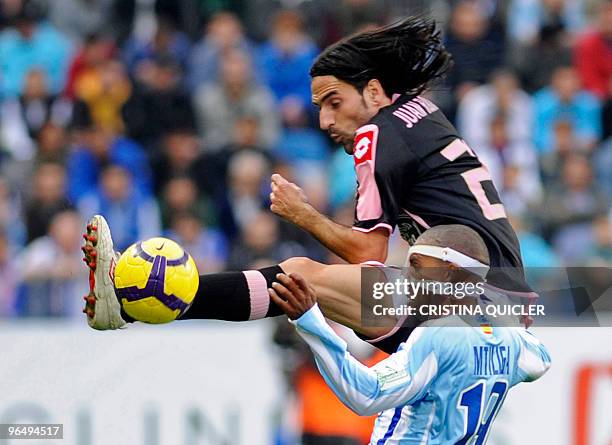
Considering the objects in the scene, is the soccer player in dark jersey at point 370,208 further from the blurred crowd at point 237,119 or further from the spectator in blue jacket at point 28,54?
the spectator in blue jacket at point 28,54

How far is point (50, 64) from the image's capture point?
1317 cm

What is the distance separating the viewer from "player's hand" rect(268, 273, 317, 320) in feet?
18.0

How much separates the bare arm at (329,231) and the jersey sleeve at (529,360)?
80 centimetres

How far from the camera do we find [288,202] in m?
6.71

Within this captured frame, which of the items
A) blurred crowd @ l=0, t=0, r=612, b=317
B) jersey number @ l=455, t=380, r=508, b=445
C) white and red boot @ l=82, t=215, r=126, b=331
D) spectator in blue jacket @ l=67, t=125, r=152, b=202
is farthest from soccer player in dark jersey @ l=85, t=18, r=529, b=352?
spectator in blue jacket @ l=67, t=125, r=152, b=202

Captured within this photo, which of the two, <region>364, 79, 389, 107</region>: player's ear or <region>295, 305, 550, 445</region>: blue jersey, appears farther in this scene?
<region>364, 79, 389, 107</region>: player's ear

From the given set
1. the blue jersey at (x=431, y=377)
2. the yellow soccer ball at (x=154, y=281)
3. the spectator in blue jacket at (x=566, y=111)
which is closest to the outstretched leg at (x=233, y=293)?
the yellow soccer ball at (x=154, y=281)

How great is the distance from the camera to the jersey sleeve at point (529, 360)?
20.2ft

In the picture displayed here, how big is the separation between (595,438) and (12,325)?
3896mm

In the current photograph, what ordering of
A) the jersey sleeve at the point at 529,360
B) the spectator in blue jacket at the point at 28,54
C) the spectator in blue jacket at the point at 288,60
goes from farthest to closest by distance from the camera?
the spectator in blue jacket at the point at 28,54
the spectator in blue jacket at the point at 288,60
the jersey sleeve at the point at 529,360

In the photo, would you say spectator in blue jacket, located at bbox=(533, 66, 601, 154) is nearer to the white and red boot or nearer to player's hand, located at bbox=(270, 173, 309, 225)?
player's hand, located at bbox=(270, 173, 309, 225)

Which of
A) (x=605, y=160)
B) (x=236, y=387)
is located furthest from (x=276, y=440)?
(x=605, y=160)

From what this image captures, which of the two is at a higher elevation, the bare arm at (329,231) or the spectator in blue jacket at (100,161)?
the spectator in blue jacket at (100,161)

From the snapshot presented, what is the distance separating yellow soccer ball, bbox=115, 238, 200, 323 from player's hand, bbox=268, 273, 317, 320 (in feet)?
2.81
